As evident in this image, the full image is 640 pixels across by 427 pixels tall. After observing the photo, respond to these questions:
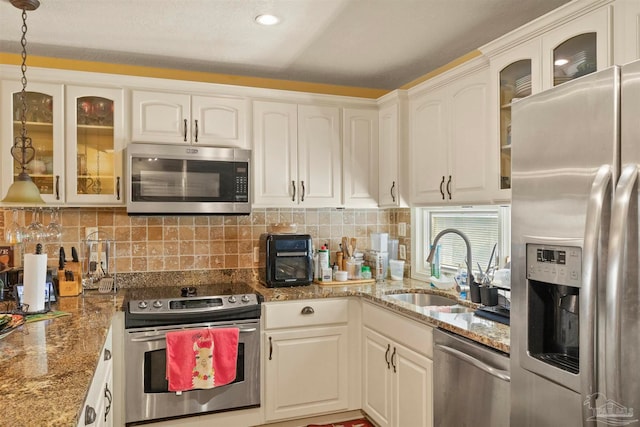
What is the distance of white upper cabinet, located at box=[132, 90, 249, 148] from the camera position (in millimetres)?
2852

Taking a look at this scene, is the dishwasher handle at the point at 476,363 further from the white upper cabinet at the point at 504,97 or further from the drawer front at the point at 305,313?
the drawer front at the point at 305,313

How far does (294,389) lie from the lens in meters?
2.83

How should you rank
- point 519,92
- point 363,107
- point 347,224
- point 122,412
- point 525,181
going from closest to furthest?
1. point 525,181
2. point 519,92
3. point 122,412
4. point 363,107
5. point 347,224

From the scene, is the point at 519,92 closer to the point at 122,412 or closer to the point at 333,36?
the point at 333,36

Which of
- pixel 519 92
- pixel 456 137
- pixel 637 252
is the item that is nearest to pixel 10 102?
pixel 456 137

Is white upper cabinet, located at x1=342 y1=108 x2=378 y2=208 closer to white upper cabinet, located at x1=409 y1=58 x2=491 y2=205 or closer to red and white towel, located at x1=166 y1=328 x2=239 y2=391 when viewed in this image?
white upper cabinet, located at x1=409 y1=58 x2=491 y2=205

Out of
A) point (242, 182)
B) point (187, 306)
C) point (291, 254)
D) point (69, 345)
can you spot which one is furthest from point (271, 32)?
point (69, 345)

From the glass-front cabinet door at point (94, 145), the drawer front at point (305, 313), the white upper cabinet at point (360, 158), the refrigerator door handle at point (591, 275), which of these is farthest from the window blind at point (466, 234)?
the glass-front cabinet door at point (94, 145)

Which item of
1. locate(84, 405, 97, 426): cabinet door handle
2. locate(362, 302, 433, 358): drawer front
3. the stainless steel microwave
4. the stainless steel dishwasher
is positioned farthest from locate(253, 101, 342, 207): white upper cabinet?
locate(84, 405, 97, 426): cabinet door handle

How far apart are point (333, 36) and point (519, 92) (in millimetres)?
1062

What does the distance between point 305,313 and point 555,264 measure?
1.81 metres

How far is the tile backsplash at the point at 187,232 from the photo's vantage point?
297 cm

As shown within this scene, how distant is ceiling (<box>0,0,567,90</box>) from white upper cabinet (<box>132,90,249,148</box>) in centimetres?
27

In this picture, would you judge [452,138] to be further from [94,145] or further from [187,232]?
[94,145]
